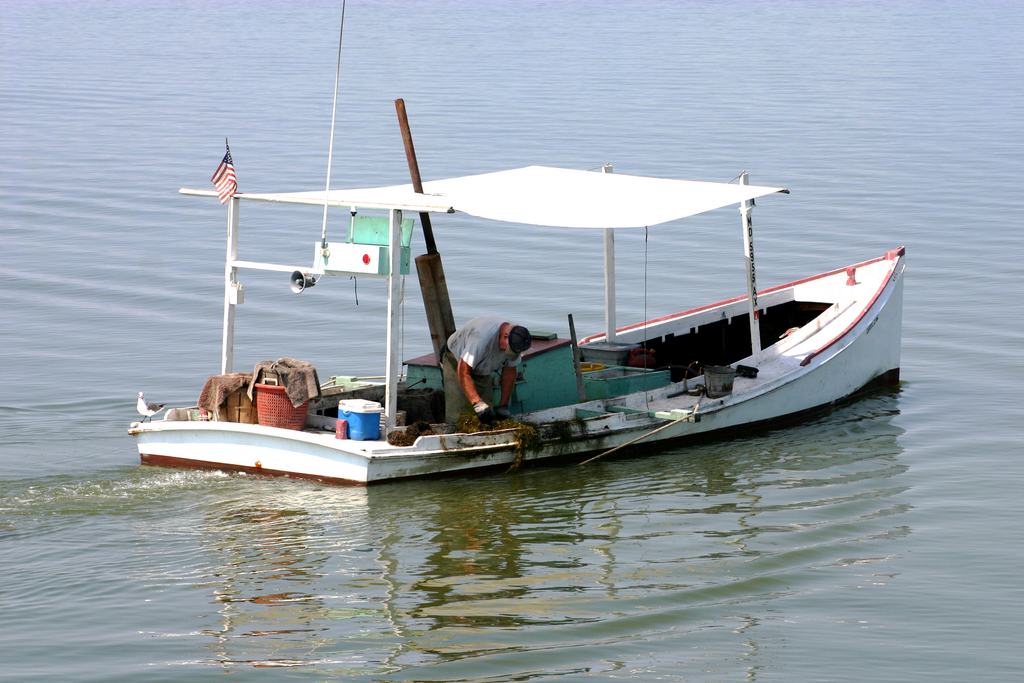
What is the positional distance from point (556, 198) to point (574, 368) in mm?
1648

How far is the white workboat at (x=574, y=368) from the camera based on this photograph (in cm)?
1102

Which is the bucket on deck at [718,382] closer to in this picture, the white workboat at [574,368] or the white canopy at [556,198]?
the white workboat at [574,368]

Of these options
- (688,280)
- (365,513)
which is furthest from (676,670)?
(688,280)

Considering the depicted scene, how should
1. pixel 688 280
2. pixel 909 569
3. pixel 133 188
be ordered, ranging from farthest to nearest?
pixel 133 188 < pixel 688 280 < pixel 909 569

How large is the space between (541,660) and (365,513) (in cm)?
293

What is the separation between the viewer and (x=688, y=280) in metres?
20.2

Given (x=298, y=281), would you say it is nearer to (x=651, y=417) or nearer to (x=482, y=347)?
(x=482, y=347)

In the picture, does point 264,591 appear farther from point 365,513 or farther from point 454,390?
point 454,390

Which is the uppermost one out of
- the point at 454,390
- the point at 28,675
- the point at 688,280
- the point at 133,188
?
the point at 133,188

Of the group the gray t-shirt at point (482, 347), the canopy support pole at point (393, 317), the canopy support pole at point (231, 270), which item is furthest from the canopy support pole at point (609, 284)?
the canopy support pole at point (231, 270)

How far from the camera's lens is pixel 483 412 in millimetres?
11312

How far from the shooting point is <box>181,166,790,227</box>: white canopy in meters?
11.2

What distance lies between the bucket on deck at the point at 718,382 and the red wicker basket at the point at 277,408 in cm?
404

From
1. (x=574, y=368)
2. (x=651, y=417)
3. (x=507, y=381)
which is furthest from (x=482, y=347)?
(x=651, y=417)
